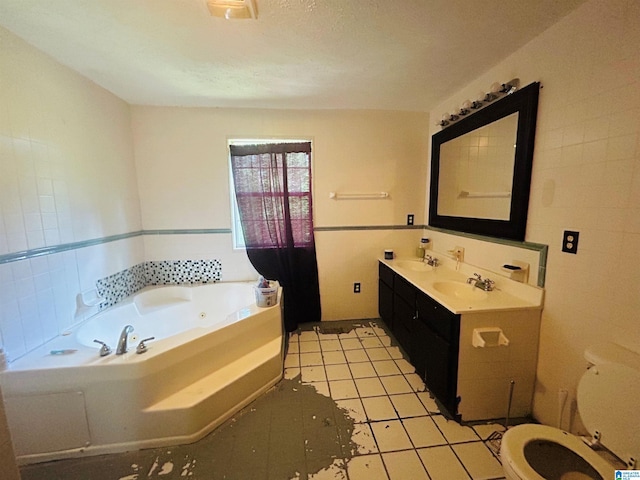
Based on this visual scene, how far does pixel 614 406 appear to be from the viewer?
42.5 inches

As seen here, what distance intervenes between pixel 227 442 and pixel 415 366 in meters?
1.46

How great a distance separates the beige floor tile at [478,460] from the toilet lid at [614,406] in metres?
0.52

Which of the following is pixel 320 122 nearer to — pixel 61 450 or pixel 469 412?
pixel 469 412

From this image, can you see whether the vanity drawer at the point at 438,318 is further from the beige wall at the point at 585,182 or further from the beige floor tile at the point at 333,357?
the beige floor tile at the point at 333,357

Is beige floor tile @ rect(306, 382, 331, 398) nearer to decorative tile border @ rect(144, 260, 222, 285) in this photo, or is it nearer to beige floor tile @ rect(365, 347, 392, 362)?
beige floor tile @ rect(365, 347, 392, 362)

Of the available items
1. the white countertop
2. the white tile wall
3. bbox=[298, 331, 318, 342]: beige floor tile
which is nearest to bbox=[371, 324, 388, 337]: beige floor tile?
bbox=[298, 331, 318, 342]: beige floor tile

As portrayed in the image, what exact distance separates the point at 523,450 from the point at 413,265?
71.7 inches

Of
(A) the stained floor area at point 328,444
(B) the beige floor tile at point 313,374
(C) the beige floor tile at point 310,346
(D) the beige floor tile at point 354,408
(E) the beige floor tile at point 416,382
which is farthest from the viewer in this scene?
(C) the beige floor tile at point 310,346

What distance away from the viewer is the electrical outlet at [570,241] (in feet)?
4.63

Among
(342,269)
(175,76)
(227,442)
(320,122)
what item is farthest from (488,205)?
(175,76)

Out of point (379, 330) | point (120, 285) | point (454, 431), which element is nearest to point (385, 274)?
point (379, 330)

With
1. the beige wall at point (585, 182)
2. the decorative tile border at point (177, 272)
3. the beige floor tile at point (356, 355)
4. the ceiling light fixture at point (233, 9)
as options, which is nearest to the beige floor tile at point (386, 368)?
the beige floor tile at point (356, 355)

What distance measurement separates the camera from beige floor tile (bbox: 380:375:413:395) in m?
1.98

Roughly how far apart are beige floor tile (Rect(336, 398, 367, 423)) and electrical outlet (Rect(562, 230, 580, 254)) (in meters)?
1.57
